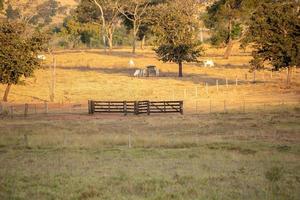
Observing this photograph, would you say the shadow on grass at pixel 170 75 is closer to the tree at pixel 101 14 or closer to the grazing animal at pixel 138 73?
the grazing animal at pixel 138 73

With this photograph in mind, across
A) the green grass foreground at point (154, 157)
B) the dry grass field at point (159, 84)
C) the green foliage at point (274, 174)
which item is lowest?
the green grass foreground at point (154, 157)

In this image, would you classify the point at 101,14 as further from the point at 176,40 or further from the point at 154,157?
the point at 154,157

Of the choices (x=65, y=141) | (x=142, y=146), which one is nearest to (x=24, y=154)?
(x=65, y=141)

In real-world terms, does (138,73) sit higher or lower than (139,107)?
higher

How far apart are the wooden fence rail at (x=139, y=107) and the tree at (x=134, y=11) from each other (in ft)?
177

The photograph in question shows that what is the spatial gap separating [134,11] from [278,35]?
160 ft

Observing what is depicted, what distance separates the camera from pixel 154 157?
2591 centimetres

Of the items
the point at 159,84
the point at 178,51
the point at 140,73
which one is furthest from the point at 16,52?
the point at 178,51

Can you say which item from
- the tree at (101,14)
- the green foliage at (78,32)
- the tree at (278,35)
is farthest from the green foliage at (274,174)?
the green foliage at (78,32)

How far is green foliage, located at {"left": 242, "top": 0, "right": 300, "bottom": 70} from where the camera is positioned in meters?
60.5

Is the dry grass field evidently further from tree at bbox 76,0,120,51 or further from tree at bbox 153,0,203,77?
tree at bbox 76,0,120,51

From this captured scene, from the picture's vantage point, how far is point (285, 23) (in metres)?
62.0

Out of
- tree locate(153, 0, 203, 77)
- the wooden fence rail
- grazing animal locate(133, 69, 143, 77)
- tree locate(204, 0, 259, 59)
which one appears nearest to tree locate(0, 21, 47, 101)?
the wooden fence rail

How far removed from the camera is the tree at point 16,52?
57.0 m
